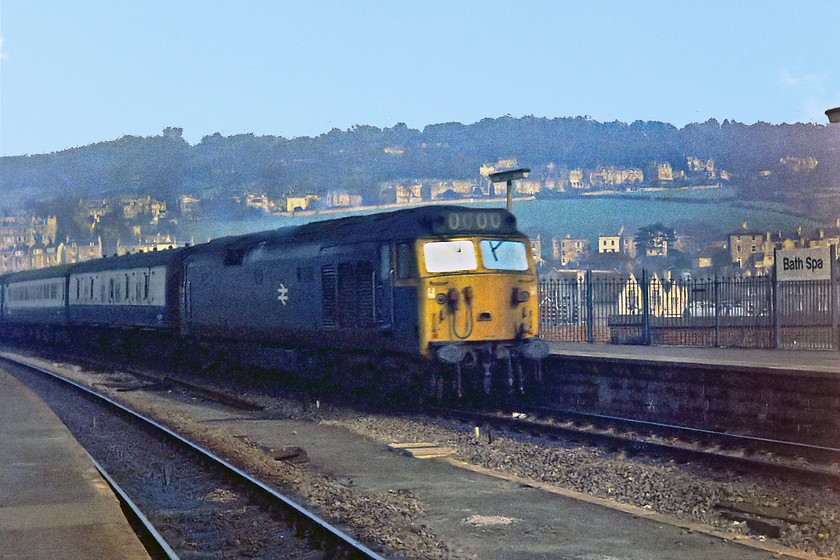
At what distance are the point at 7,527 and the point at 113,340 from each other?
99.7 ft

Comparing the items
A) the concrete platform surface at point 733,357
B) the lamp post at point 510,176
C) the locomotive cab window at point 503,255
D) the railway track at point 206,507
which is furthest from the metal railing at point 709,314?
the railway track at point 206,507

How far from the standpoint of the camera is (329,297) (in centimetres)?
1977

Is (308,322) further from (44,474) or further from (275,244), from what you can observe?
(44,474)

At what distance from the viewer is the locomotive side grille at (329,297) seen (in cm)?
1956

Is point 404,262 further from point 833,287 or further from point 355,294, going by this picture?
point 833,287

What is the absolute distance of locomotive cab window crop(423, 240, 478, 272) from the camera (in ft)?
57.3

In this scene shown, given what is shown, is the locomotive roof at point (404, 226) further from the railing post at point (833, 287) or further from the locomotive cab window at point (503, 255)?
the railing post at point (833, 287)

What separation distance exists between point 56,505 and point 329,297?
10370 mm

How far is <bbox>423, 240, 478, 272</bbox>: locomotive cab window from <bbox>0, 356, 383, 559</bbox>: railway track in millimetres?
4949

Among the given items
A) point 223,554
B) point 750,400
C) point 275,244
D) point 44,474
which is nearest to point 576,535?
point 223,554

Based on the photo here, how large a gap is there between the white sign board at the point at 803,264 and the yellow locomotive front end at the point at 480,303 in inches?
238

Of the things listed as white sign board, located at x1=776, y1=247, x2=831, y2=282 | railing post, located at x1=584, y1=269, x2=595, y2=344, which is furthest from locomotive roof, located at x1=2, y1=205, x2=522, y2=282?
railing post, located at x1=584, y1=269, x2=595, y2=344

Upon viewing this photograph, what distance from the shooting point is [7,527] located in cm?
875

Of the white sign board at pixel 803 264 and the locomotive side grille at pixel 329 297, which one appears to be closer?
the locomotive side grille at pixel 329 297
